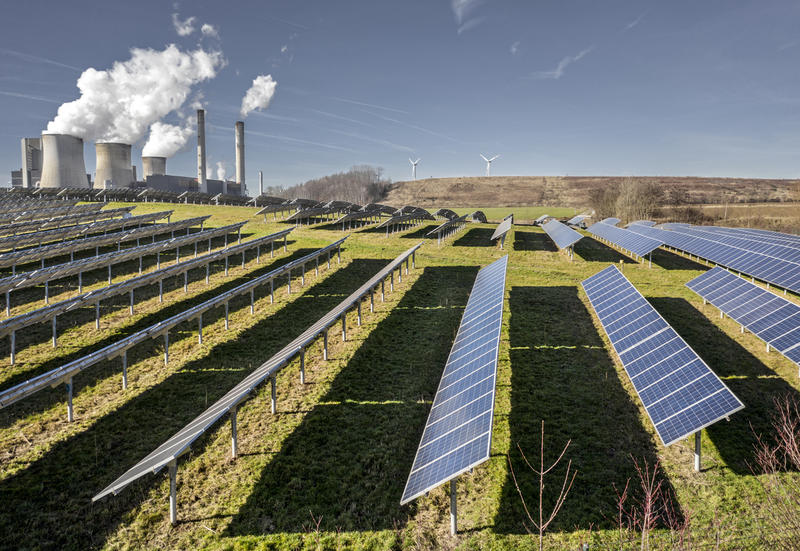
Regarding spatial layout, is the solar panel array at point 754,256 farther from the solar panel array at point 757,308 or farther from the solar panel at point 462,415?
the solar panel at point 462,415

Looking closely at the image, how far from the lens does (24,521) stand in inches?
328

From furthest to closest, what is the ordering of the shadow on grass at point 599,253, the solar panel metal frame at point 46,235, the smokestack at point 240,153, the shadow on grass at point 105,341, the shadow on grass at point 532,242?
the smokestack at point 240,153, the shadow on grass at point 532,242, the shadow on grass at point 599,253, the solar panel metal frame at point 46,235, the shadow on grass at point 105,341

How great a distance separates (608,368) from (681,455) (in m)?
5.09

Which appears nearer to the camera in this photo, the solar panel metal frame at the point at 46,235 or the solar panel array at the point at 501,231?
the solar panel metal frame at the point at 46,235

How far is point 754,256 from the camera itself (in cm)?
2738

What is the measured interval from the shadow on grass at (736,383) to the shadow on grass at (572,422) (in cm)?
187

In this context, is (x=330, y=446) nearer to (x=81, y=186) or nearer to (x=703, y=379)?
(x=703, y=379)

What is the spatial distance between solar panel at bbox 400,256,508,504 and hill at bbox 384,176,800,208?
15213 cm

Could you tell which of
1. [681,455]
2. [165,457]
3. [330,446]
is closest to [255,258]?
[330,446]

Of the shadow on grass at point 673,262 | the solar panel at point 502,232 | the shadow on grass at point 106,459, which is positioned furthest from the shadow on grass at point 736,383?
the solar panel at point 502,232

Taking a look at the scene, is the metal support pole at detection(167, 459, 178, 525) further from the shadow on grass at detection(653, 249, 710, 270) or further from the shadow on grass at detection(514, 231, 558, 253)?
the shadow on grass at detection(514, 231, 558, 253)

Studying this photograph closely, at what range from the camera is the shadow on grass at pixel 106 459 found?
8.21m

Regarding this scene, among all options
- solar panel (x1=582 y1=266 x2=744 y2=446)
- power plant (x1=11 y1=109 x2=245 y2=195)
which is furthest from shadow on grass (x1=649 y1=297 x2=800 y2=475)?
power plant (x1=11 y1=109 x2=245 y2=195)

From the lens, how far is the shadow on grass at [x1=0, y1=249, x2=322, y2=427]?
12477mm
